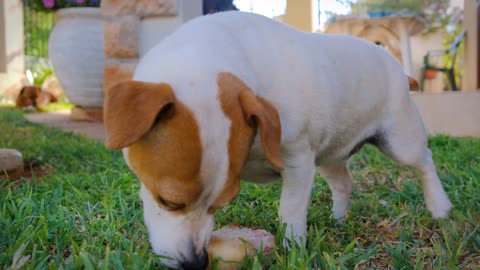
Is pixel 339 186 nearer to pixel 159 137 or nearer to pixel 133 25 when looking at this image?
pixel 159 137

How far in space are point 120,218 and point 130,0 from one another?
3.79 meters

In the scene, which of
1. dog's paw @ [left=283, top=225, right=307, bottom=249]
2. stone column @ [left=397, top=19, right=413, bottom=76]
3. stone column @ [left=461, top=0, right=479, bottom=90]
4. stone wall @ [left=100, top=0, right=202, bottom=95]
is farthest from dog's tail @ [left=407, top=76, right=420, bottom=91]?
stone column @ [left=397, top=19, right=413, bottom=76]

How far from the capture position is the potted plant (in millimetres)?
7109

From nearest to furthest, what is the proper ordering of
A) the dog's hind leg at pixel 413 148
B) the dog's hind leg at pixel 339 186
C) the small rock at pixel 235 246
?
the small rock at pixel 235 246 < the dog's hind leg at pixel 413 148 < the dog's hind leg at pixel 339 186

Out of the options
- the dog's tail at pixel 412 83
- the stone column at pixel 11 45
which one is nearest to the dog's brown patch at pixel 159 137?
the dog's tail at pixel 412 83

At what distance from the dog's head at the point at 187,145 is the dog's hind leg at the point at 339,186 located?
3.80 ft

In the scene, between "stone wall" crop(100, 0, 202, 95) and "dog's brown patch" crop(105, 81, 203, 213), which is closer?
"dog's brown patch" crop(105, 81, 203, 213)

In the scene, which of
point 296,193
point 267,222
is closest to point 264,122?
point 296,193

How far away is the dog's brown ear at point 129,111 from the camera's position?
1524 millimetres

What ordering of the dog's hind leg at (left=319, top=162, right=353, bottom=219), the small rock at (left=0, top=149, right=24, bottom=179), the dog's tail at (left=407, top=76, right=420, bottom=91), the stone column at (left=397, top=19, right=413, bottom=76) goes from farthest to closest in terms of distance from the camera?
1. the stone column at (left=397, top=19, right=413, bottom=76)
2. the small rock at (left=0, top=149, right=24, bottom=179)
3. the dog's tail at (left=407, top=76, right=420, bottom=91)
4. the dog's hind leg at (left=319, top=162, right=353, bottom=219)

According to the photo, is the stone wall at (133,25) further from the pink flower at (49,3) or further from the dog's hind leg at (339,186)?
the dog's hind leg at (339,186)

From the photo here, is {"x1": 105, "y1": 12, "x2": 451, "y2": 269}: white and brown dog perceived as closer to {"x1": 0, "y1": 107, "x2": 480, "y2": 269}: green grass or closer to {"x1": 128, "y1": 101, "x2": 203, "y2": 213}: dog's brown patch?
{"x1": 128, "y1": 101, "x2": 203, "y2": 213}: dog's brown patch

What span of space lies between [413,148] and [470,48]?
4.65 meters

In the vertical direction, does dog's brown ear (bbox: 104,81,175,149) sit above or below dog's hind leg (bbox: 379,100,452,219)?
above
